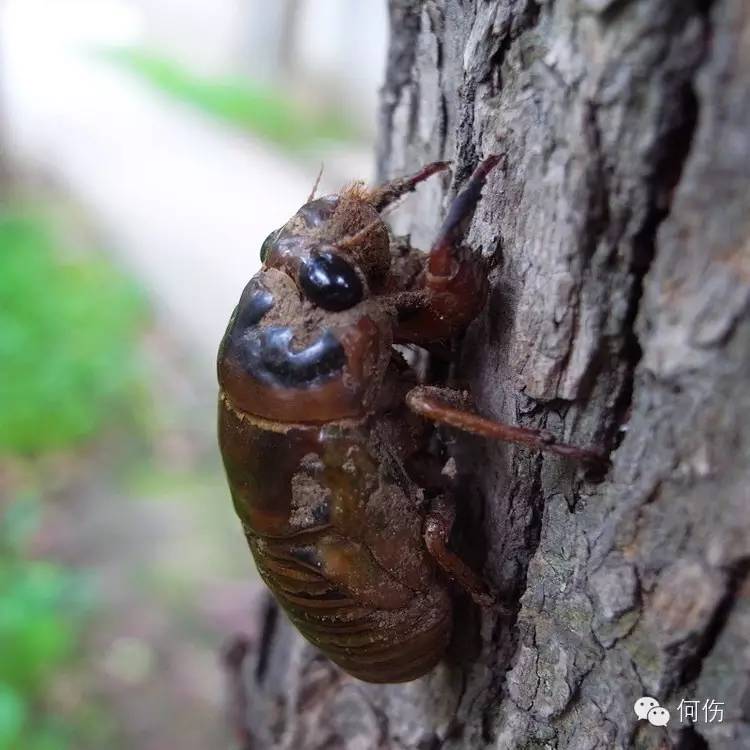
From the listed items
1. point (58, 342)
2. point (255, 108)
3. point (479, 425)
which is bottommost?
point (58, 342)

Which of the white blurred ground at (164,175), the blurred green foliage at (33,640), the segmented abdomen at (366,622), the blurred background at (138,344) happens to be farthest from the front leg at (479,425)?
the white blurred ground at (164,175)

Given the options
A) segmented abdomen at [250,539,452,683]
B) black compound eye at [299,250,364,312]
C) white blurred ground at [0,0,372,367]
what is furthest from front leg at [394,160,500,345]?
white blurred ground at [0,0,372,367]

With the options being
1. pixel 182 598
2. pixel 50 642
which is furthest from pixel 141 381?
pixel 50 642

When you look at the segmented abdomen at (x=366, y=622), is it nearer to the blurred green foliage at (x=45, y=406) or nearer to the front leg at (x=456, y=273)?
the front leg at (x=456, y=273)

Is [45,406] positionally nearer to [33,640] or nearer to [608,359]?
[33,640]

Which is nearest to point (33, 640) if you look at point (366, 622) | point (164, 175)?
point (366, 622)

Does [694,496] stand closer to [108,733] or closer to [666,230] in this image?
[666,230]
